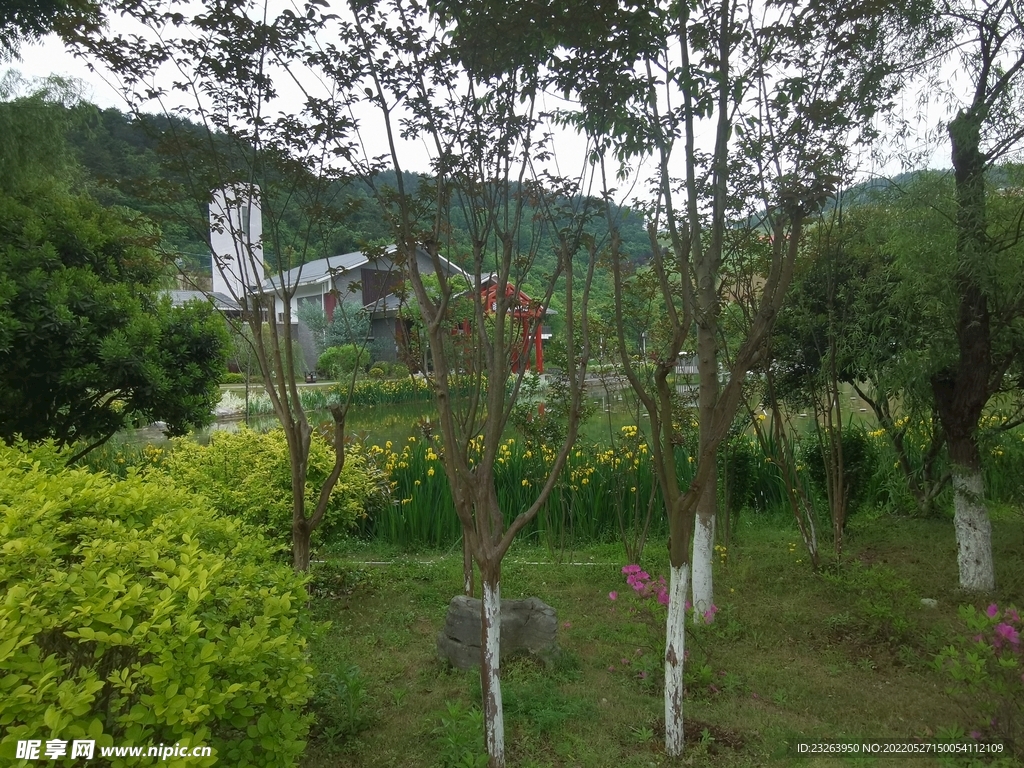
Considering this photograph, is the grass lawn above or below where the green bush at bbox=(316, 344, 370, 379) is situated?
below

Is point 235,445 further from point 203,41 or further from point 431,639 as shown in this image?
point 203,41

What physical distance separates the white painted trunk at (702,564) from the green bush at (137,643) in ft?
6.47

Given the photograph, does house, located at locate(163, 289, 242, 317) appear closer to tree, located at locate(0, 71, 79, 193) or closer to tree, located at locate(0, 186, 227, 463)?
tree, located at locate(0, 186, 227, 463)

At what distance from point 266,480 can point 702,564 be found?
8.99 feet

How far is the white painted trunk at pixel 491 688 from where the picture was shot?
2.17 metres

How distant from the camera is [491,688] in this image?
2174 mm

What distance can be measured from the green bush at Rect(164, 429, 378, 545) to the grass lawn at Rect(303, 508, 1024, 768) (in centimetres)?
37

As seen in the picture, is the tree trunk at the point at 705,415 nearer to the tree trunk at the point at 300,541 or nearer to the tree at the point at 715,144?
the tree at the point at 715,144

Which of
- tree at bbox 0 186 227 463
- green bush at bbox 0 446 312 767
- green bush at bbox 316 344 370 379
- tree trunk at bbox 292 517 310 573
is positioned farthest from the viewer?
green bush at bbox 316 344 370 379

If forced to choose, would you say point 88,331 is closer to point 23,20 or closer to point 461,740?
point 23,20

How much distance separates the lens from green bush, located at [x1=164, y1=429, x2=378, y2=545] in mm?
4070

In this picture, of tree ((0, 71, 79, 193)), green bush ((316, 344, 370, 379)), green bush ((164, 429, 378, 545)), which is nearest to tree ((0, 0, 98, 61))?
A: tree ((0, 71, 79, 193))

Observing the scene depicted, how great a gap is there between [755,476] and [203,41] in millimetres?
4816

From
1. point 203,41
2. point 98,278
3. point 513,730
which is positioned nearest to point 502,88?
point 203,41
